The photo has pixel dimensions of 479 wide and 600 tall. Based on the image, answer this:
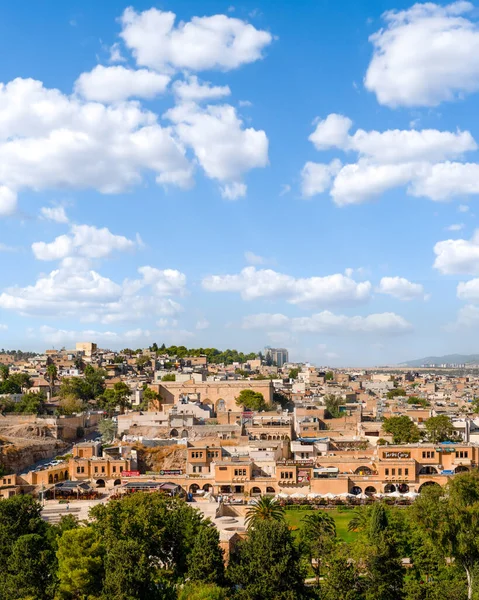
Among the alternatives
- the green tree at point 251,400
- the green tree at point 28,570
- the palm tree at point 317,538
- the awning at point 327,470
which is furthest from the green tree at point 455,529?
the green tree at point 251,400

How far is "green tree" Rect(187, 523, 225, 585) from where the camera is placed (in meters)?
27.2

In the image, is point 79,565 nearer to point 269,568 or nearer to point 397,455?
point 269,568

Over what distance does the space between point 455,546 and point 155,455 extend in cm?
2575

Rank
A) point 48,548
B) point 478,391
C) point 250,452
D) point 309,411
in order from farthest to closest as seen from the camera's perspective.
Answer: point 478,391, point 309,411, point 250,452, point 48,548

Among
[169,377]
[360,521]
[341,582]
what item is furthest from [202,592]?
[169,377]

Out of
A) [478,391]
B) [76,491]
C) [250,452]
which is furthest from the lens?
[478,391]

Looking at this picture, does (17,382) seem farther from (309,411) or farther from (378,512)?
(378,512)

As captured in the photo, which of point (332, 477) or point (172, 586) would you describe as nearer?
point (172, 586)

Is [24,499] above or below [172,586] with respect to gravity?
above

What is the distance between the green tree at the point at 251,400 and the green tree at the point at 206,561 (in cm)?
4392

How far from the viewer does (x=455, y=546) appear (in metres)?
30.2

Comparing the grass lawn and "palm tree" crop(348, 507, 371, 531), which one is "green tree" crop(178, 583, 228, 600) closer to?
"palm tree" crop(348, 507, 371, 531)

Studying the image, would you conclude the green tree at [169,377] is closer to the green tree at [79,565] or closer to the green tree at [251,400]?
the green tree at [251,400]

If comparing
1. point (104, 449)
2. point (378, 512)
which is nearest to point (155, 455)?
point (104, 449)
